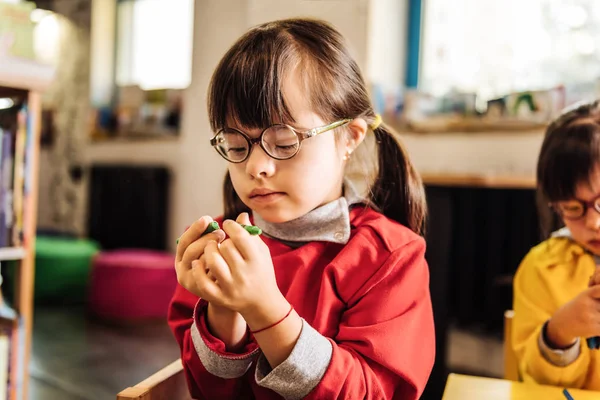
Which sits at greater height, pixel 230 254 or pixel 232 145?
pixel 232 145

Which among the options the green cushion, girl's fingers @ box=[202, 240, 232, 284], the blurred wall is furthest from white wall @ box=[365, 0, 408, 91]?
the green cushion

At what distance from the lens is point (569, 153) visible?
80 centimetres

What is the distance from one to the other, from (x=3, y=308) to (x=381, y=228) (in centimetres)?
112

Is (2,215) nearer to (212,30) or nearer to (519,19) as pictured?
(212,30)

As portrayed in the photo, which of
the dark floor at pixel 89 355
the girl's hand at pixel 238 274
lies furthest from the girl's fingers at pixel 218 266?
the dark floor at pixel 89 355

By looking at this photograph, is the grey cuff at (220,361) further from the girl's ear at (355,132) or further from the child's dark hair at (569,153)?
the child's dark hair at (569,153)

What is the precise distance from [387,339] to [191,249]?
0.24 meters

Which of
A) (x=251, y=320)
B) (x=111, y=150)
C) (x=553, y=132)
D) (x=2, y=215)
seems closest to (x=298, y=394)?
(x=251, y=320)

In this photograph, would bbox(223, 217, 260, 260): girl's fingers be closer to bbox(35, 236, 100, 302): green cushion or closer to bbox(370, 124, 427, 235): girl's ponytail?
bbox(370, 124, 427, 235): girl's ponytail

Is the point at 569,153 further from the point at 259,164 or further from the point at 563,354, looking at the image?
the point at 259,164

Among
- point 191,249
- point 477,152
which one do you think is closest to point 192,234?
point 191,249

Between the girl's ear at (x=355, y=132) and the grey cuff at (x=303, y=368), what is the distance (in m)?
0.26

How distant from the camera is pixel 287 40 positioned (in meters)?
0.63

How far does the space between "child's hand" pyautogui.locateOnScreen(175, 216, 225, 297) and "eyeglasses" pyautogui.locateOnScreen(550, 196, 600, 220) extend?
54 centimetres
